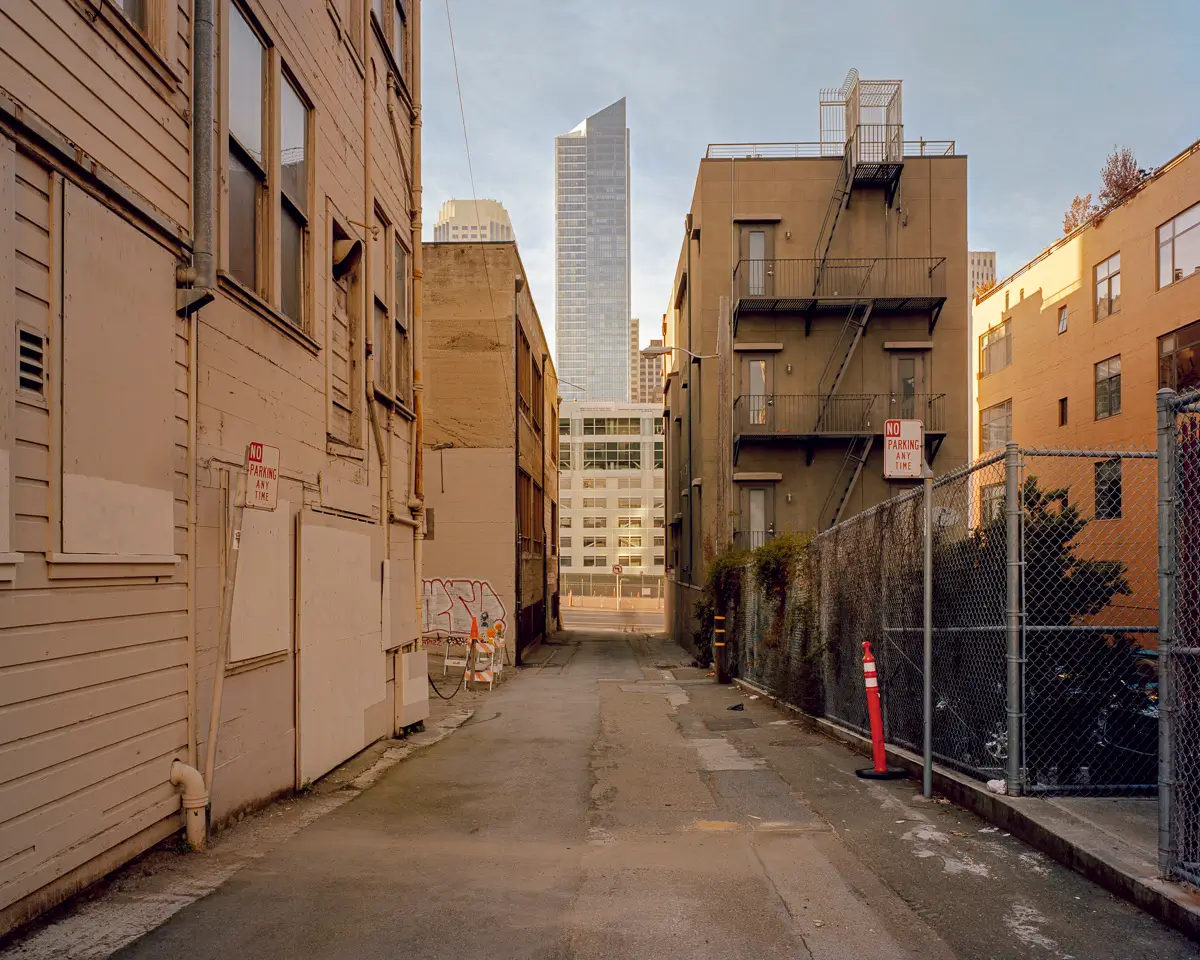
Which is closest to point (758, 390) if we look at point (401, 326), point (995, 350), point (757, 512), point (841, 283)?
point (757, 512)

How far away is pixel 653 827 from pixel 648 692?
11666mm

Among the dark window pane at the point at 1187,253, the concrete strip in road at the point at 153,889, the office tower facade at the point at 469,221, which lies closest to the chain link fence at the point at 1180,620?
the concrete strip in road at the point at 153,889

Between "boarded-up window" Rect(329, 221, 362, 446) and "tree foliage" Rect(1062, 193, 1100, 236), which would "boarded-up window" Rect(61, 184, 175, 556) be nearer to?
"boarded-up window" Rect(329, 221, 362, 446)

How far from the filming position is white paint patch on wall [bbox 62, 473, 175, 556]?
5035 millimetres

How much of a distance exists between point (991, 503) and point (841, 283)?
22.9 metres

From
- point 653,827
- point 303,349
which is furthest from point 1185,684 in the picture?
point 303,349

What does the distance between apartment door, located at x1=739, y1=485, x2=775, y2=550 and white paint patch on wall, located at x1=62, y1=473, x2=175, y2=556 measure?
24.7 m

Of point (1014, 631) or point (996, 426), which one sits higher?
point (996, 426)

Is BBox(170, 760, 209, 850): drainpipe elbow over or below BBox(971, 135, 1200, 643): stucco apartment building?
below

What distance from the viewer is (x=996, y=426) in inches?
1430

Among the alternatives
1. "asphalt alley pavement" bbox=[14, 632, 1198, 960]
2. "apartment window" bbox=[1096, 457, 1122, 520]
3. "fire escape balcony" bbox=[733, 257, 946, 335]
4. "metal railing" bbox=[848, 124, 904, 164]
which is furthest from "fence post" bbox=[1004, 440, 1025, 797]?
"metal railing" bbox=[848, 124, 904, 164]

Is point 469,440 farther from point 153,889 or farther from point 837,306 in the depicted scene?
point 153,889

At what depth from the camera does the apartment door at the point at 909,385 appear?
2964cm

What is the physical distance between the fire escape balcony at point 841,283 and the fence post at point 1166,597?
24404mm
